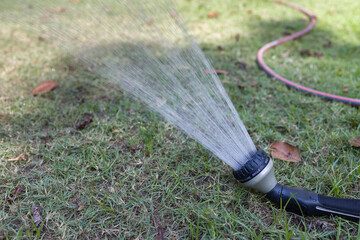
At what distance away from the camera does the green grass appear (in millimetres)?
1359

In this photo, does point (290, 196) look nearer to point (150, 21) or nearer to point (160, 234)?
point (160, 234)

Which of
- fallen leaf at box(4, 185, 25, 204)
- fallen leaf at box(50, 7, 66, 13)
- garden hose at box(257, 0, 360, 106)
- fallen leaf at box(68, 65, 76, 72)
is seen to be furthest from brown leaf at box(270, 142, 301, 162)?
fallen leaf at box(50, 7, 66, 13)

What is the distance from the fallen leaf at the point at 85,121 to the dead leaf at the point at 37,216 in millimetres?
677

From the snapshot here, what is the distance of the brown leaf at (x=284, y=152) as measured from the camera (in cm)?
171

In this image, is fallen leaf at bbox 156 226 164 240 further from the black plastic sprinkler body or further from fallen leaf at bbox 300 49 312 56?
fallen leaf at bbox 300 49 312 56

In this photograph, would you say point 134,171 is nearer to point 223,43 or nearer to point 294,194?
point 294,194

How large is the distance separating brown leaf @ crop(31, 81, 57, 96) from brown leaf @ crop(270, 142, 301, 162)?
189cm

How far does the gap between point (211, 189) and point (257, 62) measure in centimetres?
175

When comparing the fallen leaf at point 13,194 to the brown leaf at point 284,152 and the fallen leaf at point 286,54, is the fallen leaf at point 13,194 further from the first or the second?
the fallen leaf at point 286,54

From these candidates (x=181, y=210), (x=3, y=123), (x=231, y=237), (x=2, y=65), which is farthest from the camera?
(x=2, y=65)

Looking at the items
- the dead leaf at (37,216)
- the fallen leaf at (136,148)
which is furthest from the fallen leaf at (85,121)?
the dead leaf at (37,216)

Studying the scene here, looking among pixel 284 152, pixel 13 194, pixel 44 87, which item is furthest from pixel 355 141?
pixel 44 87

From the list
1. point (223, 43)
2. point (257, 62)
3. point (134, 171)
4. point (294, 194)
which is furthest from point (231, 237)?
point (223, 43)

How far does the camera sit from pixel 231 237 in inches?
51.3
